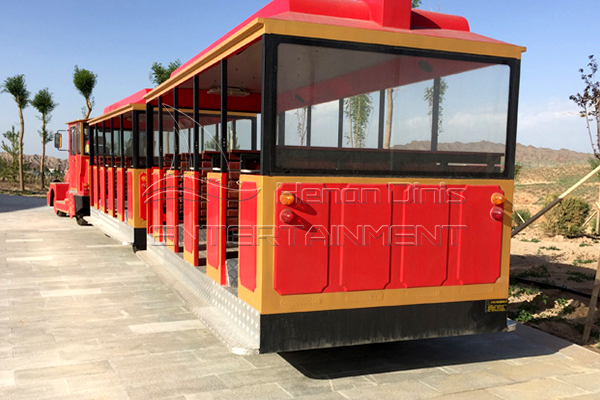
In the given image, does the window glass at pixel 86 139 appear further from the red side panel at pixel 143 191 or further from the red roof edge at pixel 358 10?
the red roof edge at pixel 358 10

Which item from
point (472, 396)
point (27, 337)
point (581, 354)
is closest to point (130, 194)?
point (27, 337)

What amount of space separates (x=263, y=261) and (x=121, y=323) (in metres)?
2.53

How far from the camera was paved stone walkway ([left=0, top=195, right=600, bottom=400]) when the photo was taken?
12.3 ft

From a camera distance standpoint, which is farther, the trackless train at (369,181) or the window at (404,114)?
the window at (404,114)

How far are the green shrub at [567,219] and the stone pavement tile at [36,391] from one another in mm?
11484

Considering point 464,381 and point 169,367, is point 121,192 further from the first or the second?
point 464,381

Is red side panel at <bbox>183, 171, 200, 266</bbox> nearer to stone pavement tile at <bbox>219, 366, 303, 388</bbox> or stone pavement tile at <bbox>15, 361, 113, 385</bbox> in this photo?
stone pavement tile at <bbox>15, 361, 113, 385</bbox>

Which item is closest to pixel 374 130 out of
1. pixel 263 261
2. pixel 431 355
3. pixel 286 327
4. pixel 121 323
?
pixel 263 261

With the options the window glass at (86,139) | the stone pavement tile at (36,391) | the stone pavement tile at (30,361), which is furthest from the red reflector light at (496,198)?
the window glass at (86,139)

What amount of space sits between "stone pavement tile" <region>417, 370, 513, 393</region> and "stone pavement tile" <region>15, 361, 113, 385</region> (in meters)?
2.53

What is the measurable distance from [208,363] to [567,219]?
10.8 metres

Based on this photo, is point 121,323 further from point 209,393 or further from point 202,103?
point 202,103

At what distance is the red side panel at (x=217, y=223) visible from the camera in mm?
4516

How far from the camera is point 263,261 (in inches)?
137
